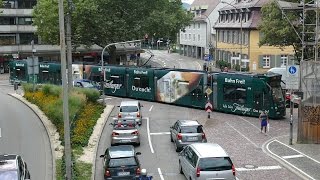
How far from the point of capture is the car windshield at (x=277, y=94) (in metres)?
35.8

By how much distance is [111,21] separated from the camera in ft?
192

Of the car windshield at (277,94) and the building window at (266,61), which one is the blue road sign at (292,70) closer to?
the car windshield at (277,94)

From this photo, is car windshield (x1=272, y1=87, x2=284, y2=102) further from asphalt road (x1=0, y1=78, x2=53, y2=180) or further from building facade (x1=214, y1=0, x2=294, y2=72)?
building facade (x1=214, y1=0, x2=294, y2=72)

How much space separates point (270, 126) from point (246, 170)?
1149 centimetres

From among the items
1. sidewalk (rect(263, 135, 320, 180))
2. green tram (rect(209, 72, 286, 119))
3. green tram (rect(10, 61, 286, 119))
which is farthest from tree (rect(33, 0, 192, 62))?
sidewalk (rect(263, 135, 320, 180))

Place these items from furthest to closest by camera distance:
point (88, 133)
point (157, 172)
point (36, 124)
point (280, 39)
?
point (280, 39)
point (36, 124)
point (88, 133)
point (157, 172)

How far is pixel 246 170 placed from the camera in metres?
23.0

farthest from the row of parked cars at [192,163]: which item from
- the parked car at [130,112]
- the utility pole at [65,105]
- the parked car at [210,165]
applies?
the parked car at [130,112]

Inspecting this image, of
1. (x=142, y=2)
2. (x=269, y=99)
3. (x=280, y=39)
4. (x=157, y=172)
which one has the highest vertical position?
(x=142, y=2)

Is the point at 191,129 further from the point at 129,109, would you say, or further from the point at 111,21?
the point at 111,21

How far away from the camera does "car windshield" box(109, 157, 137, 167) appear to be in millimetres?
20203

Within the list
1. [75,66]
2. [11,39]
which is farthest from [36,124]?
[11,39]

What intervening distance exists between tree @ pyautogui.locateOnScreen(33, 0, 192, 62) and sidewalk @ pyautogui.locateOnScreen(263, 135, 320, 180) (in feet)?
105

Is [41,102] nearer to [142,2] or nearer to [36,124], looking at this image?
[36,124]
